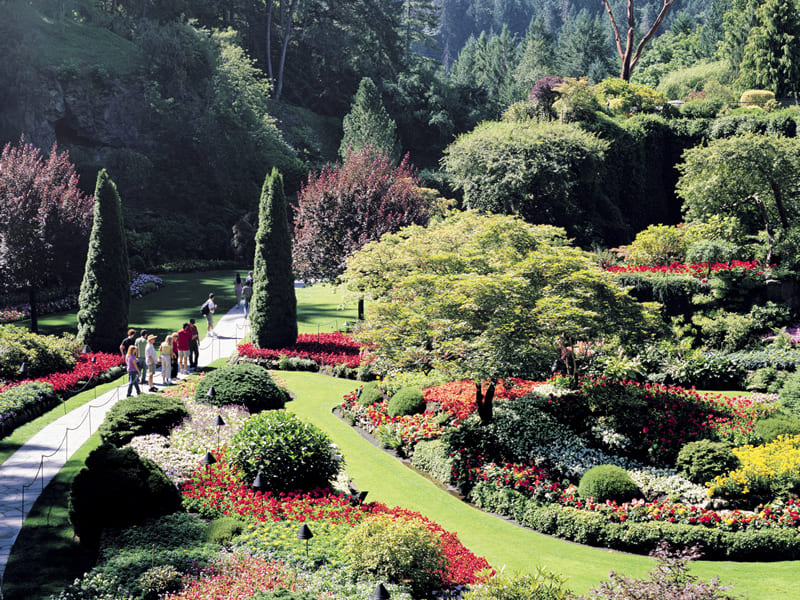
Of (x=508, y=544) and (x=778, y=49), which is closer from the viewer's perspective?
(x=508, y=544)

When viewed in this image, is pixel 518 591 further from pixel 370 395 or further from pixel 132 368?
pixel 132 368

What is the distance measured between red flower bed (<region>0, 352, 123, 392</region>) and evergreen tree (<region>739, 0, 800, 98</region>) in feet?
150

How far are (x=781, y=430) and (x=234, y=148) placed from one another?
144 feet

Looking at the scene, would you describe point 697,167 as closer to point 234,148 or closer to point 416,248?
point 416,248

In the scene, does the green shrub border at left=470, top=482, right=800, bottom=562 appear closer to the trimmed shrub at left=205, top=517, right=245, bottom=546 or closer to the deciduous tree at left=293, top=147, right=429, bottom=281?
the trimmed shrub at left=205, top=517, right=245, bottom=546

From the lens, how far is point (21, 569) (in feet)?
34.8

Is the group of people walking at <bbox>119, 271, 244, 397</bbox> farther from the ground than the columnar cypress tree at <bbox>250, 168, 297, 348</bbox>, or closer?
closer

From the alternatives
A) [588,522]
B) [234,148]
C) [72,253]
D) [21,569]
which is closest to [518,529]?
[588,522]

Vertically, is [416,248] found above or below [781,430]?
above

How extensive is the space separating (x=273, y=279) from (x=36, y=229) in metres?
9.23

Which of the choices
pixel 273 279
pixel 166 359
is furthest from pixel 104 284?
pixel 273 279

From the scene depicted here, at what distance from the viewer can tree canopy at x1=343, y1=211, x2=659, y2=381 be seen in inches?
606

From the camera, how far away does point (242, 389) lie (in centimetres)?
1850

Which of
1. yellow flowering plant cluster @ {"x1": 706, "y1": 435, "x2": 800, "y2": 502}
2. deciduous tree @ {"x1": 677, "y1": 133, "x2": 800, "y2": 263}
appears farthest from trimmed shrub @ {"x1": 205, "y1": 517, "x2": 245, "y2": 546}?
deciduous tree @ {"x1": 677, "y1": 133, "x2": 800, "y2": 263}
